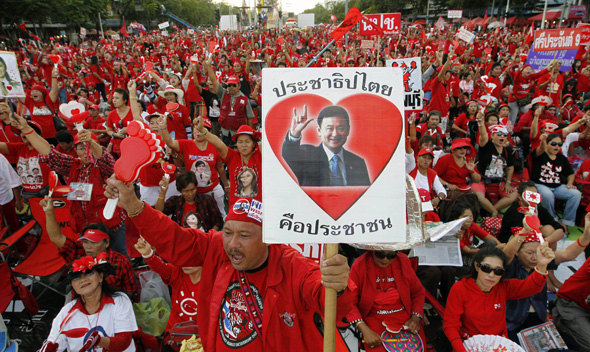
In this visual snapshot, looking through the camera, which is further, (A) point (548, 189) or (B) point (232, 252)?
(A) point (548, 189)

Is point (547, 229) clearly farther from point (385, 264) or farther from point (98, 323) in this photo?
point (98, 323)

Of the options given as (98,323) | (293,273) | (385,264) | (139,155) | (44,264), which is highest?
(139,155)

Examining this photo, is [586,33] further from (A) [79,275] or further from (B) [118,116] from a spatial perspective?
(A) [79,275]

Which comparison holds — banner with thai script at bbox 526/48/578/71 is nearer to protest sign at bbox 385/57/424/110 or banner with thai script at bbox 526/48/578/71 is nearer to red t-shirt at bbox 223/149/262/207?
protest sign at bbox 385/57/424/110

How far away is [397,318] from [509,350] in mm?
851

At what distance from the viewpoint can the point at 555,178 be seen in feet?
18.8

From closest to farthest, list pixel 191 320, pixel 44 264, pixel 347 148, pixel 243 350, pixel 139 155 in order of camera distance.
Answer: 1. pixel 347 148
2. pixel 139 155
3. pixel 243 350
4. pixel 191 320
5. pixel 44 264

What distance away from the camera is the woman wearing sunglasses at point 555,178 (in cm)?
560

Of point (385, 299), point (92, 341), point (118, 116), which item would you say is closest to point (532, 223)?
A: point (385, 299)

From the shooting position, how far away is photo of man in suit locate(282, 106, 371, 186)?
162cm

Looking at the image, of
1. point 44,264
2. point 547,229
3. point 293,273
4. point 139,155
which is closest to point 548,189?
point 547,229

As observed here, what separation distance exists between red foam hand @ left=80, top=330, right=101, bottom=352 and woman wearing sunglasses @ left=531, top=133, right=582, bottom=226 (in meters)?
5.96

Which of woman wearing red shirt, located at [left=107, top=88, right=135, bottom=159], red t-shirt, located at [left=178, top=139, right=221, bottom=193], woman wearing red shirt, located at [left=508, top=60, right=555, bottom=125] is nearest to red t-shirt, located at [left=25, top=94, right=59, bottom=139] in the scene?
woman wearing red shirt, located at [left=107, top=88, right=135, bottom=159]

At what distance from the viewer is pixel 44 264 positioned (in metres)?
4.29
